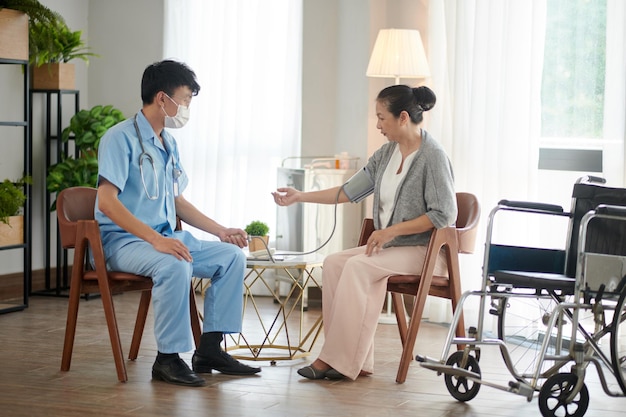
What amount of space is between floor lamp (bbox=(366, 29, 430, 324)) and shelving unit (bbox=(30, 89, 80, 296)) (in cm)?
188

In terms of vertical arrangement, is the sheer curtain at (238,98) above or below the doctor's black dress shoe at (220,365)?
above

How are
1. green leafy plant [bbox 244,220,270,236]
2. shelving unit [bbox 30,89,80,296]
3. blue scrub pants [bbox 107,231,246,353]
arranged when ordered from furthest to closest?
shelving unit [bbox 30,89,80,296] → green leafy plant [bbox 244,220,270,236] → blue scrub pants [bbox 107,231,246,353]

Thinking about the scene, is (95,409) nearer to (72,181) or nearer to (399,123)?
(399,123)

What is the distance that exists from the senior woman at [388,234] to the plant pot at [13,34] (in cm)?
223

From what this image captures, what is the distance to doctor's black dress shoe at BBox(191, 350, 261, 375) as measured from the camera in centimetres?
365

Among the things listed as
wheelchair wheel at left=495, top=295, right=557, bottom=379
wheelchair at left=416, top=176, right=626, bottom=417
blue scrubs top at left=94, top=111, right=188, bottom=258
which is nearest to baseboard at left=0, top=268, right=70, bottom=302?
blue scrubs top at left=94, top=111, right=188, bottom=258

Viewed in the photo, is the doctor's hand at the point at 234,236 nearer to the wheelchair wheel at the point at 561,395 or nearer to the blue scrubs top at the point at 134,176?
the blue scrubs top at the point at 134,176

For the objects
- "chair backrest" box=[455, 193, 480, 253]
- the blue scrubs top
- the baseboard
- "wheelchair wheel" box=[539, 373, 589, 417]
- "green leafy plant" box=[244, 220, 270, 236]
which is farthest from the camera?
the baseboard

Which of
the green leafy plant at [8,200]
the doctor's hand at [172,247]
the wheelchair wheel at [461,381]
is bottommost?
the wheelchair wheel at [461,381]

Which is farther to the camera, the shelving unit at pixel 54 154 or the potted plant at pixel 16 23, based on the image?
the shelving unit at pixel 54 154

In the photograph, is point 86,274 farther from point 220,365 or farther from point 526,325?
point 526,325

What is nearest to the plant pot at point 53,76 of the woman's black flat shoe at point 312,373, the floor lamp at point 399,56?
the floor lamp at point 399,56

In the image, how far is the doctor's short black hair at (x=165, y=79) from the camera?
12.1 feet

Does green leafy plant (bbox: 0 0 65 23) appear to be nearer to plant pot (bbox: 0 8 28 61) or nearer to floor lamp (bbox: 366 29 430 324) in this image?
plant pot (bbox: 0 8 28 61)
